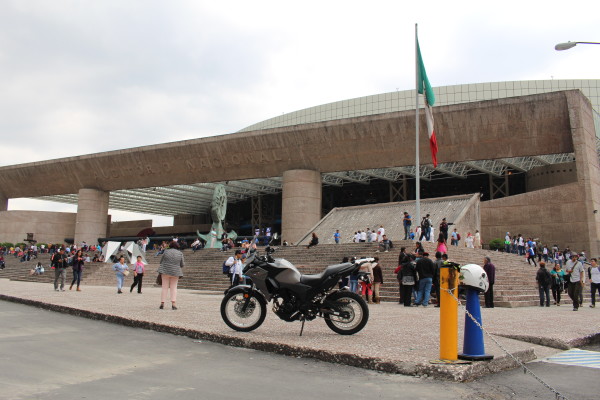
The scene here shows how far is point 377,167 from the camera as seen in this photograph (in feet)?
117

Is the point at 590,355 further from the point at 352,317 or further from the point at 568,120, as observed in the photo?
the point at 568,120

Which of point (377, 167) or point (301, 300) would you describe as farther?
point (377, 167)

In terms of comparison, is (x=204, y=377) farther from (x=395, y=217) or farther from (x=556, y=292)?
(x=395, y=217)

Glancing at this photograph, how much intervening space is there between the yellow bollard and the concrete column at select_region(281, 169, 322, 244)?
30.2m

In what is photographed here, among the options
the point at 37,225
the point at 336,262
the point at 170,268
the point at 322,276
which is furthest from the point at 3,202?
the point at 322,276

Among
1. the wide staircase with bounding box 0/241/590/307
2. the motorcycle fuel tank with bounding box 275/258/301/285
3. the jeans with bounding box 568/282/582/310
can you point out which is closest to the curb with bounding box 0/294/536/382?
the motorcycle fuel tank with bounding box 275/258/301/285

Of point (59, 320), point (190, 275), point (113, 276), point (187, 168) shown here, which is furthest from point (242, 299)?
point (187, 168)

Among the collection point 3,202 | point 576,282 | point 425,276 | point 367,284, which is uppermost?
point 3,202

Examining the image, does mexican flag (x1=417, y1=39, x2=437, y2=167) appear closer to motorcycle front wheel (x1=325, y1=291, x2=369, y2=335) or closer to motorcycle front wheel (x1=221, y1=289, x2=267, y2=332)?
motorcycle front wheel (x1=325, y1=291, x2=369, y2=335)

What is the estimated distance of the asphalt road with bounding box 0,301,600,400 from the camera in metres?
3.97

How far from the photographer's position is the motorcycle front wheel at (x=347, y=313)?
6.64 metres

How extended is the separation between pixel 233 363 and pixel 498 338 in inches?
144

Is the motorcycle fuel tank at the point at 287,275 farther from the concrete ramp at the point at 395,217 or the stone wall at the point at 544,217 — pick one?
the stone wall at the point at 544,217

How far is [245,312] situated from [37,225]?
50.4 meters
